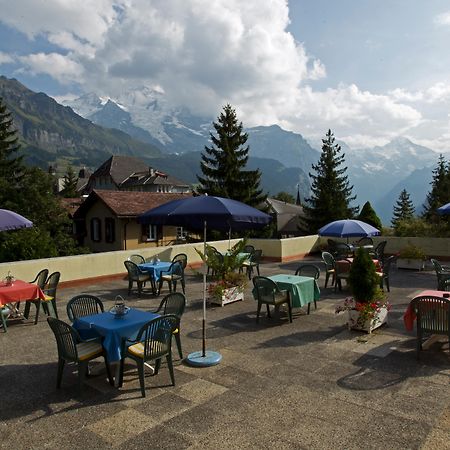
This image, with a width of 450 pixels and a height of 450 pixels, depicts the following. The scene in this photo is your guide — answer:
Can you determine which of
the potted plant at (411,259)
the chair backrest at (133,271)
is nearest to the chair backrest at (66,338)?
the chair backrest at (133,271)

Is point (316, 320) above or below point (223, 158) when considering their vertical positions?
below

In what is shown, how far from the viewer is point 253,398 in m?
A: 5.34

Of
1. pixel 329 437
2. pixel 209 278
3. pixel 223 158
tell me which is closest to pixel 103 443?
pixel 329 437

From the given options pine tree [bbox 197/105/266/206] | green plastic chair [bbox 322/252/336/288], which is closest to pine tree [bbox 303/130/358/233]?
pine tree [bbox 197/105/266/206]

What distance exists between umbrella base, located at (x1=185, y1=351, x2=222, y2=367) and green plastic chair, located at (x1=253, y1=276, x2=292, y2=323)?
235 cm

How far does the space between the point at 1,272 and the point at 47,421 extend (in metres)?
8.19

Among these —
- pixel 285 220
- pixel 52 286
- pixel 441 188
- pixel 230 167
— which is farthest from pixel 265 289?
pixel 285 220

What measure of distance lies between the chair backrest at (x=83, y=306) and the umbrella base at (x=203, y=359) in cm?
169

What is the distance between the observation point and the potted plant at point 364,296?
8070 mm

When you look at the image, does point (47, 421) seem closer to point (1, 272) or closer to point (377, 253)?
point (1, 272)

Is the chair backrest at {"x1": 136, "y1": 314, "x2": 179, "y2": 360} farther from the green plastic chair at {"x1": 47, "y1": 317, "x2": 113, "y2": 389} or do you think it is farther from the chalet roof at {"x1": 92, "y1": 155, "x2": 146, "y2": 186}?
the chalet roof at {"x1": 92, "y1": 155, "x2": 146, "y2": 186}

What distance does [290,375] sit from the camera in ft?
20.0

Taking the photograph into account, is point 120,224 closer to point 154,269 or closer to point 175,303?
point 154,269

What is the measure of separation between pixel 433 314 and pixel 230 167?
111 feet
